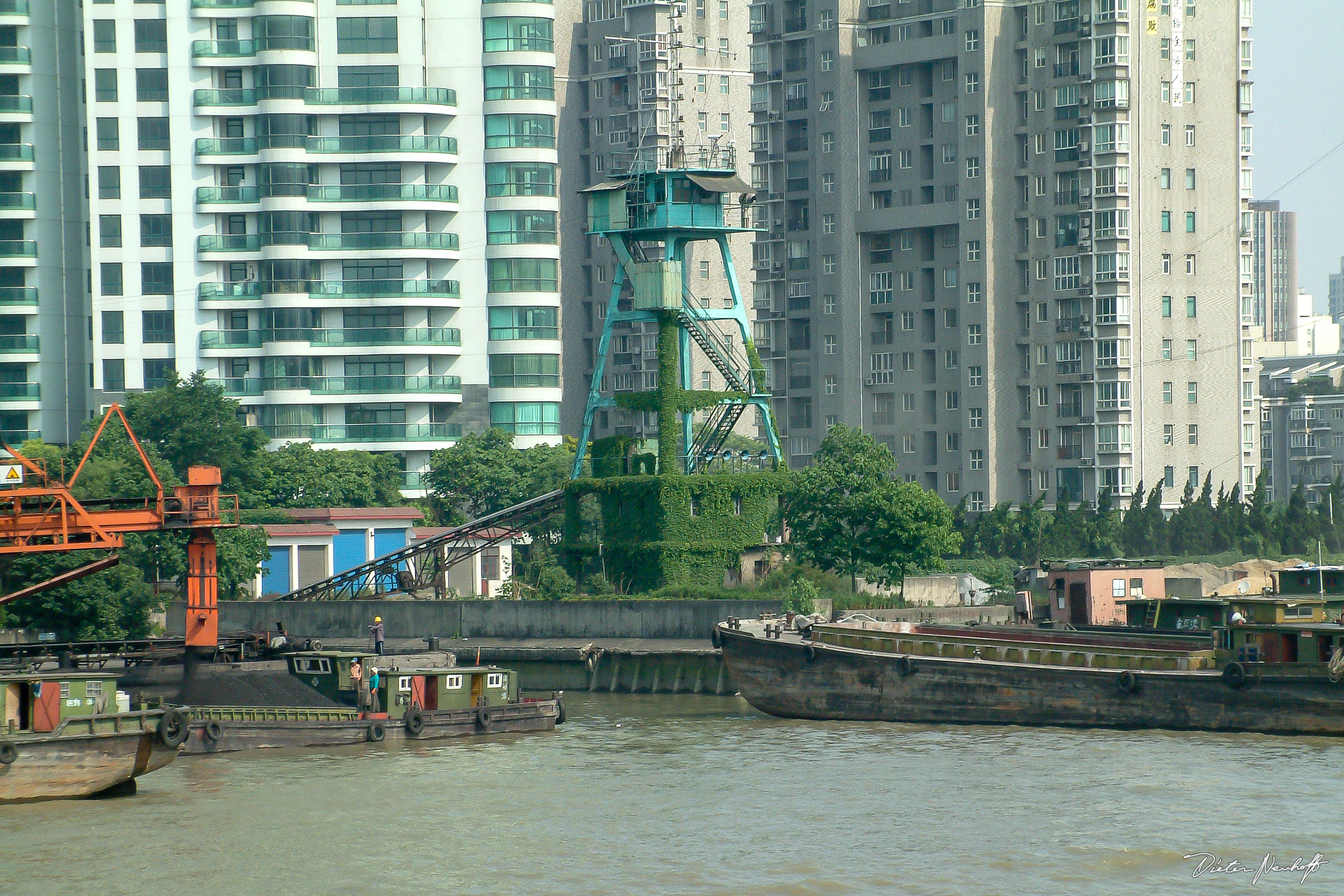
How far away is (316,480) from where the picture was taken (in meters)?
95.4

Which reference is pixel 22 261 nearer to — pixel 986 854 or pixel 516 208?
pixel 516 208

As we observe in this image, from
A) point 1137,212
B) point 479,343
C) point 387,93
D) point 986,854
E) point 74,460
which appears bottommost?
point 986,854

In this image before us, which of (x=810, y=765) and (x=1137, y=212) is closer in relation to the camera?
(x=810, y=765)

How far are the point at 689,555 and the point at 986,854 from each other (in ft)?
127

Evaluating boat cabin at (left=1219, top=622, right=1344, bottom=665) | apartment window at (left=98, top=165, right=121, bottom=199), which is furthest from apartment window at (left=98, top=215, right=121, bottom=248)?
boat cabin at (left=1219, top=622, right=1344, bottom=665)

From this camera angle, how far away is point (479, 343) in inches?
4360

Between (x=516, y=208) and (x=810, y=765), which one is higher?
(x=516, y=208)

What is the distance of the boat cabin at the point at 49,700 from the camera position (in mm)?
39250

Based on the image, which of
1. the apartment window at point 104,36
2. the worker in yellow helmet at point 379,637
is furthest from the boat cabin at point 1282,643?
the apartment window at point 104,36

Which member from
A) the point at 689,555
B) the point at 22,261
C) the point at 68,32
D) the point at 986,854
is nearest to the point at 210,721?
the point at 986,854

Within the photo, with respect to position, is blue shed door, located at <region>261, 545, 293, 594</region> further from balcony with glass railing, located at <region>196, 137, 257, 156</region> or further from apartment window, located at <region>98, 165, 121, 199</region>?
apartment window, located at <region>98, 165, 121, 199</region>

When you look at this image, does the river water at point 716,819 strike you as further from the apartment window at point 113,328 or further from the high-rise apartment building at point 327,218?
the apartment window at point 113,328

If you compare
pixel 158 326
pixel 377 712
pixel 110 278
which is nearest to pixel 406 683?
pixel 377 712

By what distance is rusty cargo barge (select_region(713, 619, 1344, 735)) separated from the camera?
154 feet
